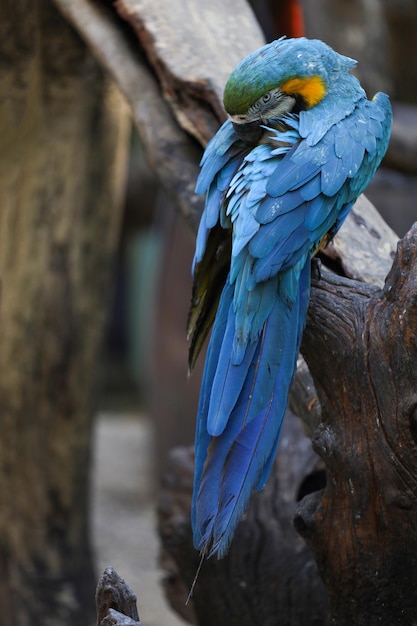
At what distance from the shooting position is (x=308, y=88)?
3.97 feet

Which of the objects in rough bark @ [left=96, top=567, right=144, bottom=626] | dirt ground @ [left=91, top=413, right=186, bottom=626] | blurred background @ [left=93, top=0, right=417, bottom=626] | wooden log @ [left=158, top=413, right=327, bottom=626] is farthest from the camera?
blurred background @ [left=93, top=0, right=417, bottom=626]

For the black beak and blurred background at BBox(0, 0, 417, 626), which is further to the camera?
blurred background at BBox(0, 0, 417, 626)

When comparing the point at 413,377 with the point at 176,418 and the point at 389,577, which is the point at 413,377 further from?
the point at 176,418

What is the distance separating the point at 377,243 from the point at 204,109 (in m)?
0.40

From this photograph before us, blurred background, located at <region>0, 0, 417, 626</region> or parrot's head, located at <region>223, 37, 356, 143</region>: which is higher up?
blurred background, located at <region>0, 0, 417, 626</region>

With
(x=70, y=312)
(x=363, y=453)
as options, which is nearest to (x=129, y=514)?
(x=70, y=312)

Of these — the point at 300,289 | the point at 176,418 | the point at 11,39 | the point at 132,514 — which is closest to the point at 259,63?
the point at 300,289

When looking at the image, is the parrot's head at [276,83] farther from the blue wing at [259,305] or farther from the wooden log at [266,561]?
the wooden log at [266,561]

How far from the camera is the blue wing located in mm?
1084

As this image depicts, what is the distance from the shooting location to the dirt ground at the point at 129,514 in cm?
258

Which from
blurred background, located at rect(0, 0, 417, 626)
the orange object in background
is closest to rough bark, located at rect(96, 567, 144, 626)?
blurred background, located at rect(0, 0, 417, 626)

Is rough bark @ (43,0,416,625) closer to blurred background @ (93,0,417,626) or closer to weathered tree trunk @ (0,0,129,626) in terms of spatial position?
weathered tree trunk @ (0,0,129,626)

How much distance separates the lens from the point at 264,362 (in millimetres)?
1095

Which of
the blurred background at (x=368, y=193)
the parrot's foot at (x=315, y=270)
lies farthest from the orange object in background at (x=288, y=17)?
the parrot's foot at (x=315, y=270)
